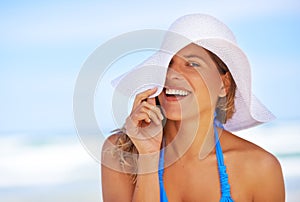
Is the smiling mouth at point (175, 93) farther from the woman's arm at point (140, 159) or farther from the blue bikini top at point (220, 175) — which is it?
the blue bikini top at point (220, 175)

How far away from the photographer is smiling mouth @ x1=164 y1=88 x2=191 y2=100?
2.37 meters

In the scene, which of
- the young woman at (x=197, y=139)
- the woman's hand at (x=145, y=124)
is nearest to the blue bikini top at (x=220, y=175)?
the young woman at (x=197, y=139)

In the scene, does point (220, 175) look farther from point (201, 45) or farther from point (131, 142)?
point (201, 45)

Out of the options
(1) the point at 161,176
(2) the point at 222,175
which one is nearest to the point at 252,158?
(2) the point at 222,175

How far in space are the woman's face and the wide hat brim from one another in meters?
0.03

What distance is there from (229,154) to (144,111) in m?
0.57

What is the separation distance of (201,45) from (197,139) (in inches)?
16.4

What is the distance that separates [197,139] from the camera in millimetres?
2615

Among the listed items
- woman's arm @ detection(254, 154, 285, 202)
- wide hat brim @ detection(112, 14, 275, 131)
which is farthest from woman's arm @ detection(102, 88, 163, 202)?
woman's arm @ detection(254, 154, 285, 202)

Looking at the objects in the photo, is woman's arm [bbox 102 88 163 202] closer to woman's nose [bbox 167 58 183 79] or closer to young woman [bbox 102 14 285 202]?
young woman [bbox 102 14 285 202]

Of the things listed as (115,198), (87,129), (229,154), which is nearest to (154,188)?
(115,198)

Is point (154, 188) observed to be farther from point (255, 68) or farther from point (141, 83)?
point (255, 68)

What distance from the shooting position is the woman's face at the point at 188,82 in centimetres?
239

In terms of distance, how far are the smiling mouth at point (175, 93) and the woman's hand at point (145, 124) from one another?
0.22 feet
